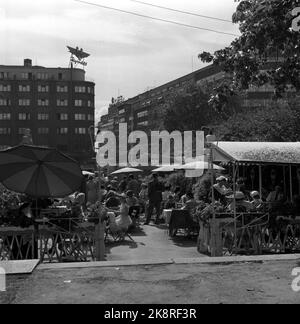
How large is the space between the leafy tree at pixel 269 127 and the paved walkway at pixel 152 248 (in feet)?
45.1

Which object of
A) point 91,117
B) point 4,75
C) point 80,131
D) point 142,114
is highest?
point 4,75

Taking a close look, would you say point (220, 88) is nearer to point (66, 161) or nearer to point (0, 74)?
point (66, 161)

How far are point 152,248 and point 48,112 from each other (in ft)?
282

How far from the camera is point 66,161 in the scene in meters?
9.73

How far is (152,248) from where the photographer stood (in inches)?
448

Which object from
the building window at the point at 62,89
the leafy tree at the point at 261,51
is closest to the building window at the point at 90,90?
the building window at the point at 62,89

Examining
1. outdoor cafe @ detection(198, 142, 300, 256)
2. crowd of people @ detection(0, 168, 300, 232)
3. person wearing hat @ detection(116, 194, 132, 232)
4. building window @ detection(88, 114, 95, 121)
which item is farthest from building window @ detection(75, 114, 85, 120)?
outdoor cafe @ detection(198, 142, 300, 256)

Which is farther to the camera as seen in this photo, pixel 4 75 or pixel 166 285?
pixel 4 75

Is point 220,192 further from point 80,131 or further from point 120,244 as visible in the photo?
point 80,131

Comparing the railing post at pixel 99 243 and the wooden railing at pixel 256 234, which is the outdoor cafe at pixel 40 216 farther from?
the wooden railing at pixel 256 234

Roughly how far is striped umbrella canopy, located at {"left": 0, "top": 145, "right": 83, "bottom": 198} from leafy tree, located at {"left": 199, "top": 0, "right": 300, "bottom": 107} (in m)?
3.28

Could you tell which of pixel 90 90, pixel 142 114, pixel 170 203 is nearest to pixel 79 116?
pixel 90 90

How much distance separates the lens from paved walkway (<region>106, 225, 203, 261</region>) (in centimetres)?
1038
